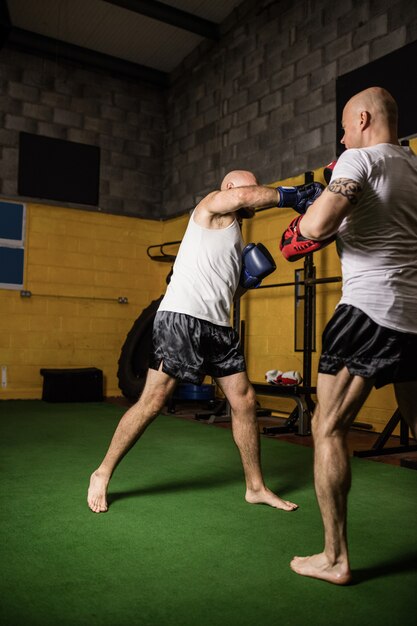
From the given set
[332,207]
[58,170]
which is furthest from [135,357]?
[332,207]

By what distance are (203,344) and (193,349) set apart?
0.06 m

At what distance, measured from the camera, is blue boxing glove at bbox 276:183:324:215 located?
77.1 inches

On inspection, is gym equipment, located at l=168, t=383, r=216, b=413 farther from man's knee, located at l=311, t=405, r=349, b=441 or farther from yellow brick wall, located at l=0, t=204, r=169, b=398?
man's knee, located at l=311, t=405, r=349, b=441

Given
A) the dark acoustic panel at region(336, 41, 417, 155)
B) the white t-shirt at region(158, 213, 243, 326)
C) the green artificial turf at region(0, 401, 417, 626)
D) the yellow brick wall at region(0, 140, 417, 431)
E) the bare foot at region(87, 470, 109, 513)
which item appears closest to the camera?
the green artificial turf at region(0, 401, 417, 626)

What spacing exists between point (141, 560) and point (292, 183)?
4.74m

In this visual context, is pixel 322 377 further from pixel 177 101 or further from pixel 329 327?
pixel 177 101

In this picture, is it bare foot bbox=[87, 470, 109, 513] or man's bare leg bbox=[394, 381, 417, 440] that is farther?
bare foot bbox=[87, 470, 109, 513]

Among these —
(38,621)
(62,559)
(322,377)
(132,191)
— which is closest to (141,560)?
(62,559)

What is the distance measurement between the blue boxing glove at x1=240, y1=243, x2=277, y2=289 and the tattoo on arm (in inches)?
39.4

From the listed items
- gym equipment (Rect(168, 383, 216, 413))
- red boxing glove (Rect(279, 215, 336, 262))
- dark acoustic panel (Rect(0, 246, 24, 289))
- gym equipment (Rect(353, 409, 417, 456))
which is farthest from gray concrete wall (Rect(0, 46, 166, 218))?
red boxing glove (Rect(279, 215, 336, 262))

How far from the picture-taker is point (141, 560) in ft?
6.03

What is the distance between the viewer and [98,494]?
96.2 inches

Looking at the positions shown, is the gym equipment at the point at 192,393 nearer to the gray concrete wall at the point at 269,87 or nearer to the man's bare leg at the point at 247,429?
the gray concrete wall at the point at 269,87

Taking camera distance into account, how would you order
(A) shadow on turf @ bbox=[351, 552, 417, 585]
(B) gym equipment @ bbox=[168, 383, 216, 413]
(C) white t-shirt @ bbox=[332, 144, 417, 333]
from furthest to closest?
(B) gym equipment @ bbox=[168, 383, 216, 413] → (A) shadow on turf @ bbox=[351, 552, 417, 585] → (C) white t-shirt @ bbox=[332, 144, 417, 333]
